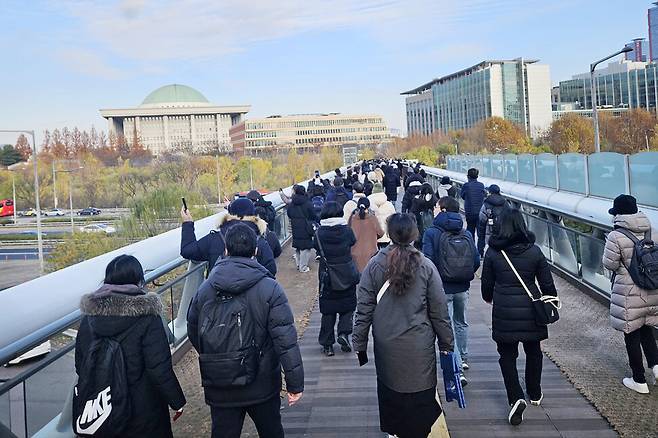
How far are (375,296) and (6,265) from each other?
5714 cm

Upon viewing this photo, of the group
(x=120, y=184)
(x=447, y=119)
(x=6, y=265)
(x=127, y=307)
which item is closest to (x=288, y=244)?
(x=127, y=307)

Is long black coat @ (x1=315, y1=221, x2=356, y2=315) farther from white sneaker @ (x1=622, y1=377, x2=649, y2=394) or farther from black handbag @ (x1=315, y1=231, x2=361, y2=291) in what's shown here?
white sneaker @ (x1=622, y1=377, x2=649, y2=394)

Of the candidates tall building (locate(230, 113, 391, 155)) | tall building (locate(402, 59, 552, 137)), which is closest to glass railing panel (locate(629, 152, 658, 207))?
tall building (locate(402, 59, 552, 137))

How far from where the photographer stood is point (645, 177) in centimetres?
920

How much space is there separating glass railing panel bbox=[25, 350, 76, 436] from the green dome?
185 metres

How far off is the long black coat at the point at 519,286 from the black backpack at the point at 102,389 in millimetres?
2867

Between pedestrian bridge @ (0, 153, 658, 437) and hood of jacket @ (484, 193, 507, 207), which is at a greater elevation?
hood of jacket @ (484, 193, 507, 207)

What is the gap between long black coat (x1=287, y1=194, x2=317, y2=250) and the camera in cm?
1230

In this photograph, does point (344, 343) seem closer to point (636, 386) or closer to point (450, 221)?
point (450, 221)

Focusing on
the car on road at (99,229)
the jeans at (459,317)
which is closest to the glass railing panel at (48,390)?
the jeans at (459,317)

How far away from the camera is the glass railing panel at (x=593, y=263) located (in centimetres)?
891

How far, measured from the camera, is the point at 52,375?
4215 mm

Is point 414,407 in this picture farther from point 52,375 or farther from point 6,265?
point 6,265

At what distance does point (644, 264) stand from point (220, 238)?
358 cm
